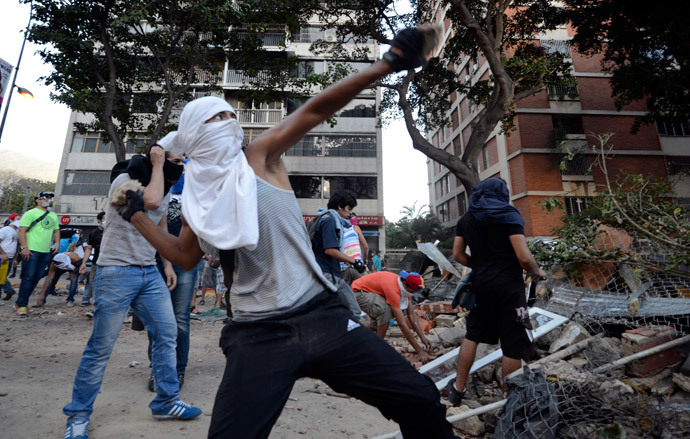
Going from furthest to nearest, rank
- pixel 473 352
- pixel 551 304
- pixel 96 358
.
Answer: pixel 551 304, pixel 473 352, pixel 96 358

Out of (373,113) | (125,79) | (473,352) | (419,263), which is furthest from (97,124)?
(373,113)

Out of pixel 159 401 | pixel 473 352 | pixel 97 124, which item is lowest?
pixel 159 401

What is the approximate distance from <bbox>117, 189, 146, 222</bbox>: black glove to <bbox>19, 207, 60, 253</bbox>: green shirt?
646cm

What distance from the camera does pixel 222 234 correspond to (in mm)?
1201

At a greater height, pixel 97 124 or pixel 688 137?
pixel 688 137

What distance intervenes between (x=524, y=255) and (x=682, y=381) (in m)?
1.63

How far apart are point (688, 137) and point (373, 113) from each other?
1761 centimetres

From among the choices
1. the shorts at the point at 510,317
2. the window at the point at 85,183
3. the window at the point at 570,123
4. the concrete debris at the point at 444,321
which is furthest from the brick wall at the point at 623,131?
the window at the point at 85,183

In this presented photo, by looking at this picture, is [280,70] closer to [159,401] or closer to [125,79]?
[125,79]

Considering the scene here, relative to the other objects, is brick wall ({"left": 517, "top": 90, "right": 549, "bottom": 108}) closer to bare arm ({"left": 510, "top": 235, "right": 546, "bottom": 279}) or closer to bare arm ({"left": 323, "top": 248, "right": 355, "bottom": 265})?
bare arm ({"left": 510, "top": 235, "right": 546, "bottom": 279})

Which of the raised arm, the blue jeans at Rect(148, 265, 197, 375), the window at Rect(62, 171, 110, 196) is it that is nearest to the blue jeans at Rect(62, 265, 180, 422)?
the blue jeans at Rect(148, 265, 197, 375)

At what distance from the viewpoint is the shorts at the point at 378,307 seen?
445 centimetres

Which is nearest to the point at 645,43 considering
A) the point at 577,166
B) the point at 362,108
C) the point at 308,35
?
the point at 577,166

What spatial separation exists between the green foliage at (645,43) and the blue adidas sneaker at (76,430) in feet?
52.1
